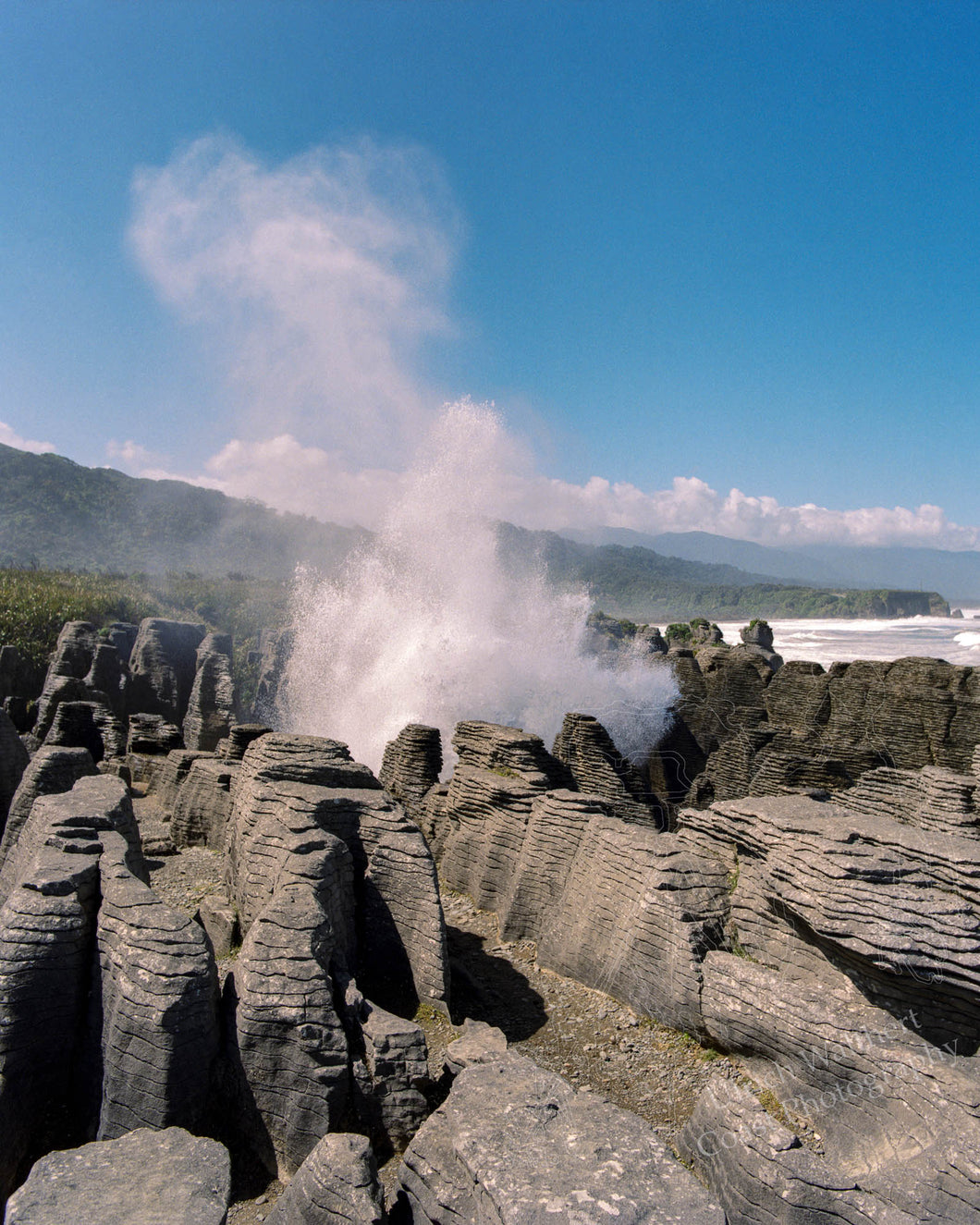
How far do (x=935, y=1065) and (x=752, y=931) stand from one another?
1.85 metres

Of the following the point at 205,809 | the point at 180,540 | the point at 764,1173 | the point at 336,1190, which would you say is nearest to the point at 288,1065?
the point at 336,1190

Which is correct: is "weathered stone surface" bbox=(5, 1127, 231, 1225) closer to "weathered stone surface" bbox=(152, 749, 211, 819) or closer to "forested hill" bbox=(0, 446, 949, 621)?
"weathered stone surface" bbox=(152, 749, 211, 819)

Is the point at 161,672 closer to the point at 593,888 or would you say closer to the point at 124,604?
the point at 124,604

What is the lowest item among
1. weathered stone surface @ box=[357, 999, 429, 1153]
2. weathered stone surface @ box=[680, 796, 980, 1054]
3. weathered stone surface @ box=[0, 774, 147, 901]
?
weathered stone surface @ box=[357, 999, 429, 1153]

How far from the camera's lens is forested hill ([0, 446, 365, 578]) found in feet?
262

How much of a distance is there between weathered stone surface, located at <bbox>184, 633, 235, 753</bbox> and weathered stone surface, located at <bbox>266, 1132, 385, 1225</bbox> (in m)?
14.0

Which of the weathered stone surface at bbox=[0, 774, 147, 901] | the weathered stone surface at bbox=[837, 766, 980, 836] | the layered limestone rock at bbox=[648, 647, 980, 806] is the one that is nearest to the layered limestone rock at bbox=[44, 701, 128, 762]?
the weathered stone surface at bbox=[0, 774, 147, 901]

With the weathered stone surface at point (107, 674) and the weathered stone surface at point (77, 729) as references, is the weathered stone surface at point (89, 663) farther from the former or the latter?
the weathered stone surface at point (77, 729)

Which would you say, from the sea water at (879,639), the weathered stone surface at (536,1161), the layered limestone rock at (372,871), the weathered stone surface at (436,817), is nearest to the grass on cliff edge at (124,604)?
the weathered stone surface at (436,817)

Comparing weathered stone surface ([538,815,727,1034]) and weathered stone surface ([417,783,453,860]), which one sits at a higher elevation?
weathered stone surface ([538,815,727,1034])

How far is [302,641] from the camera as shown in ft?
90.8

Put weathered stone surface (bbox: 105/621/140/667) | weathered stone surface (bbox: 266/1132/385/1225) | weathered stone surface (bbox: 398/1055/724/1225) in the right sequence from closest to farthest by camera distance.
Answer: weathered stone surface (bbox: 398/1055/724/1225), weathered stone surface (bbox: 266/1132/385/1225), weathered stone surface (bbox: 105/621/140/667)

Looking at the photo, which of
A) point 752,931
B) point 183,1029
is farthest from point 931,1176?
point 183,1029

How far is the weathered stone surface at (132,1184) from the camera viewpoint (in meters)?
3.10
